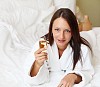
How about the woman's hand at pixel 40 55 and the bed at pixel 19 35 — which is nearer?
the woman's hand at pixel 40 55

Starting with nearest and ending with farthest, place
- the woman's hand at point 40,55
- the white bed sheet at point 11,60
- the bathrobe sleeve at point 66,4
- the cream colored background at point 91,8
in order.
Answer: the woman's hand at point 40,55 → the white bed sheet at point 11,60 → the bathrobe sleeve at point 66,4 → the cream colored background at point 91,8

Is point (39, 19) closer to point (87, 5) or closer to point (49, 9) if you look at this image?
point (49, 9)

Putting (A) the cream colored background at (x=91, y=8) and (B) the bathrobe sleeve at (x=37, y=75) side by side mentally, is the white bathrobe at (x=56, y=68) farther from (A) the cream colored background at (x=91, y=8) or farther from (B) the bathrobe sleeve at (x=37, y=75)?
(A) the cream colored background at (x=91, y=8)

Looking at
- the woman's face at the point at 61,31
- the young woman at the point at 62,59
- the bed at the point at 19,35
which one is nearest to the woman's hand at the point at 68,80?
the young woman at the point at 62,59

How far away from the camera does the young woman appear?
1387 mm

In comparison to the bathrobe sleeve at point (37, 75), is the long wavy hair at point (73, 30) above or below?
above

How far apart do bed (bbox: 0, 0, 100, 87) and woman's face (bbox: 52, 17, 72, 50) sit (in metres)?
0.31

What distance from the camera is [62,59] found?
60.5 inches

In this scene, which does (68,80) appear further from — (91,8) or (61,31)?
(91,8)

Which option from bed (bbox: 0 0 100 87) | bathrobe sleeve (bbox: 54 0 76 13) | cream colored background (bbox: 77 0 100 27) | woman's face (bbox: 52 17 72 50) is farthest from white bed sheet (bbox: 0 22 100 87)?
cream colored background (bbox: 77 0 100 27)

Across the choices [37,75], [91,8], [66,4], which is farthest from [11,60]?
[91,8]

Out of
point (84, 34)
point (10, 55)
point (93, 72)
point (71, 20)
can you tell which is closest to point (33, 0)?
point (84, 34)

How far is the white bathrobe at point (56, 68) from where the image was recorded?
4.59 feet

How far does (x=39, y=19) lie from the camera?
2.22m
